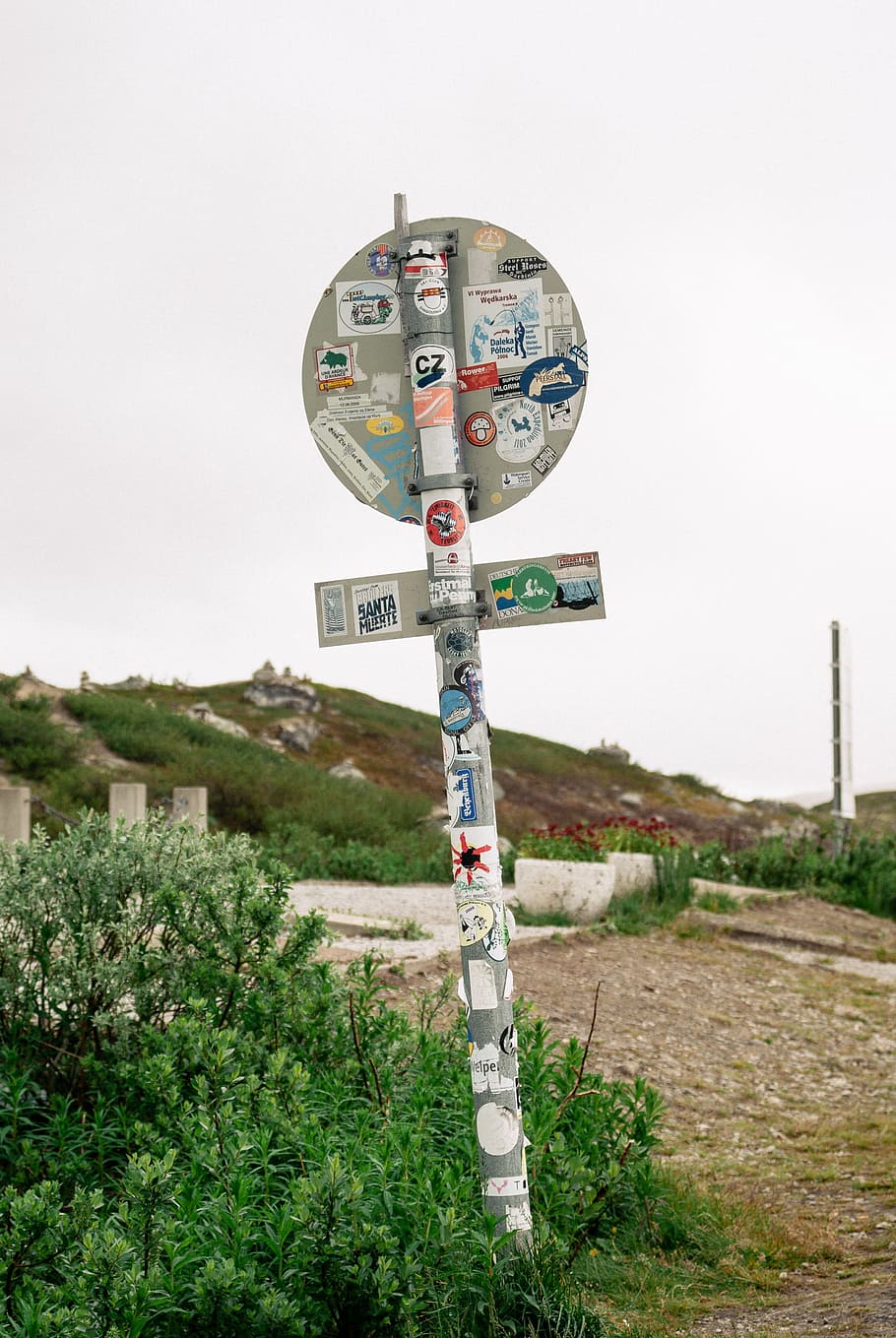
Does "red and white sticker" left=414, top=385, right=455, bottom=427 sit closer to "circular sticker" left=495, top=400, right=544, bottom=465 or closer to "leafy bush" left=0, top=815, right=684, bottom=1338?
"circular sticker" left=495, top=400, right=544, bottom=465

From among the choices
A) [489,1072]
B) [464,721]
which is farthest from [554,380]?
[489,1072]

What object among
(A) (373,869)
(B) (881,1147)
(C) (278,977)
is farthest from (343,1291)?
(A) (373,869)

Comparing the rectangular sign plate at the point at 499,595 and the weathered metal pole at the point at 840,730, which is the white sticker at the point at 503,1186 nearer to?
the rectangular sign plate at the point at 499,595

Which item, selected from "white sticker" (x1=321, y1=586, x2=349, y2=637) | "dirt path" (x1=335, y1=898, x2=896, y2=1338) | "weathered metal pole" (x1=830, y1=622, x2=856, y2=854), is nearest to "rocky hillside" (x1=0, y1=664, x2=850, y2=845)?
"weathered metal pole" (x1=830, y1=622, x2=856, y2=854)

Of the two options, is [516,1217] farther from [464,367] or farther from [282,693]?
[282,693]

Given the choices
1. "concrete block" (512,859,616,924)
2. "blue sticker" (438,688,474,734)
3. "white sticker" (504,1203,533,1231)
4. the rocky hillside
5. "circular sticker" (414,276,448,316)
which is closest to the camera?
"white sticker" (504,1203,533,1231)

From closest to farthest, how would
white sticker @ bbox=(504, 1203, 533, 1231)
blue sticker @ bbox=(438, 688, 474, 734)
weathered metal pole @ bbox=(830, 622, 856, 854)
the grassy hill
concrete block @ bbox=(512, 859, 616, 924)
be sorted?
white sticker @ bbox=(504, 1203, 533, 1231) < blue sticker @ bbox=(438, 688, 474, 734) < concrete block @ bbox=(512, 859, 616, 924) < weathered metal pole @ bbox=(830, 622, 856, 854) < the grassy hill

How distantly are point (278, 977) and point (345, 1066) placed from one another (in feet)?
1.37

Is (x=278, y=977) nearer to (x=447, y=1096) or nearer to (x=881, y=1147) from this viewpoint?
(x=447, y=1096)

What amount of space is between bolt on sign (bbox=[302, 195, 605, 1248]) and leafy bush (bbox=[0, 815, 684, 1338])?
0.37m

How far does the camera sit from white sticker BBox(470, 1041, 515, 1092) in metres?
2.97

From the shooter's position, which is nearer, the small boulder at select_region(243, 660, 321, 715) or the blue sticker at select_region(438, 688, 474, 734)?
the blue sticker at select_region(438, 688, 474, 734)

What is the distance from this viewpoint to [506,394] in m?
3.21

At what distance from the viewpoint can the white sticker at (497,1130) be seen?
117 inches
